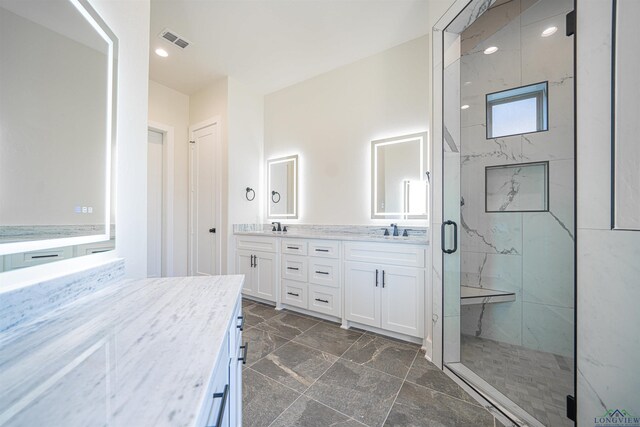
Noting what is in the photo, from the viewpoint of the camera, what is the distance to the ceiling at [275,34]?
2172 millimetres

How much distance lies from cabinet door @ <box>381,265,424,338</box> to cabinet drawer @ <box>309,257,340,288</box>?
488 mm

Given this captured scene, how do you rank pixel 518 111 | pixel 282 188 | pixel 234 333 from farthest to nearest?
pixel 282 188 → pixel 518 111 → pixel 234 333

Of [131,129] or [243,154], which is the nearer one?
[131,129]

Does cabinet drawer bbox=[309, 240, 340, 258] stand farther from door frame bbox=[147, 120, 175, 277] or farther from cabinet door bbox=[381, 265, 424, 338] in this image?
door frame bbox=[147, 120, 175, 277]

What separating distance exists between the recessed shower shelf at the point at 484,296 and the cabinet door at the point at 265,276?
1.95 metres

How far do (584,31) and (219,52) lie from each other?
119 inches

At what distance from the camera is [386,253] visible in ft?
7.25

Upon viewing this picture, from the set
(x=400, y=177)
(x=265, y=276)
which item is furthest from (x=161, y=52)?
(x=400, y=177)

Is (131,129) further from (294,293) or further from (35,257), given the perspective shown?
(294,293)

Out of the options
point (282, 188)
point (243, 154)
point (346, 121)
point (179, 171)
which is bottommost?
point (282, 188)

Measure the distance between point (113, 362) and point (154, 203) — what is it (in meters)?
3.61

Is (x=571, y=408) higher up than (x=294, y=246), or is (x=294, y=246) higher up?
(x=294, y=246)

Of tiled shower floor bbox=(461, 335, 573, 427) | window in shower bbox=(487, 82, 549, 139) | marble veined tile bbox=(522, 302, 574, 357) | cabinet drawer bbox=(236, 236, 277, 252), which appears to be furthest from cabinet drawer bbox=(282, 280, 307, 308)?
window in shower bbox=(487, 82, 549, 139)

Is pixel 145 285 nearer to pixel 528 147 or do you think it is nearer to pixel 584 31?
pixel 584 31
